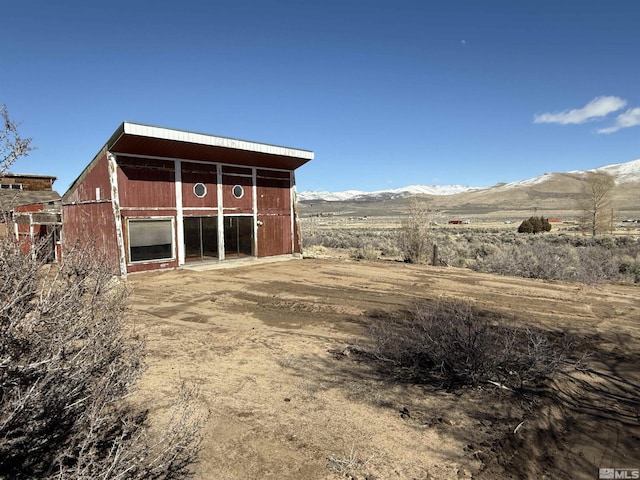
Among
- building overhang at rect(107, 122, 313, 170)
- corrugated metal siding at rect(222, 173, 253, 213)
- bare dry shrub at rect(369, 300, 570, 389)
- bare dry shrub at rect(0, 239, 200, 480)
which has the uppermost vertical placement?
building overhang at rect(107, 122, 313, 170)

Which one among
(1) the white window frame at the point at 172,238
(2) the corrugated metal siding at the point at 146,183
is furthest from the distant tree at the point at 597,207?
(2) the corrugated metal siding at the point at 146,183

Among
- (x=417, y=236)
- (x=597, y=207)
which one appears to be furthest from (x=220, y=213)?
(x=597, y=207)

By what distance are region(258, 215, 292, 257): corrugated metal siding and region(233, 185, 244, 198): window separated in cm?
143

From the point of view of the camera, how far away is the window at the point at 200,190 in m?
16.4

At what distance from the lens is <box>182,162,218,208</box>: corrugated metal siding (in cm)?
1608

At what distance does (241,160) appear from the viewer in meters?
17.7

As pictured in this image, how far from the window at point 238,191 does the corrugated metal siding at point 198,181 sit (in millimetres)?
993

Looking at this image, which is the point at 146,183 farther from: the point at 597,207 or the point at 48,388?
the point at 597,207

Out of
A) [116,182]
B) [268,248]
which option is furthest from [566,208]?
[116,182]

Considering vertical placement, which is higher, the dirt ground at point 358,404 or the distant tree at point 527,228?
the distant tree at point 527,228

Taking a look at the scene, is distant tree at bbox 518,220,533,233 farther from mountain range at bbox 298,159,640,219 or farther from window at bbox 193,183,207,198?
mountain range at bbox 298,159,640,219

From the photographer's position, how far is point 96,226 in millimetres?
14898

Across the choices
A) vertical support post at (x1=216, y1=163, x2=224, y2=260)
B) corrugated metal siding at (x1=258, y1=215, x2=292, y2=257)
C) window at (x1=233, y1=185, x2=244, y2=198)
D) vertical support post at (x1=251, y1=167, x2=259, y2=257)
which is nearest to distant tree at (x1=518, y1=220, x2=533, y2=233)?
corrugated metal siding at (x1=258, y1=215, x2=292, y2=257)

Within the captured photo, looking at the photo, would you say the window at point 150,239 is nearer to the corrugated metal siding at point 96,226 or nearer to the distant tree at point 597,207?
the corrugated metal siding at point 96,226
